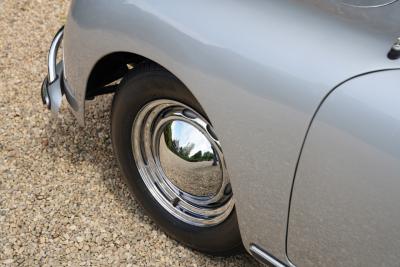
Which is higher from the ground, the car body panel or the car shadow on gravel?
the car body panel

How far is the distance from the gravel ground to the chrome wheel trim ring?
0.23 metres

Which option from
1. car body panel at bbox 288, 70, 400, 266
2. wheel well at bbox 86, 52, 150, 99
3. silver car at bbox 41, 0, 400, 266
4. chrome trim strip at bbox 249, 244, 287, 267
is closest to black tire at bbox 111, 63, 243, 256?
silver car at bbox 41, 0, 400, 266

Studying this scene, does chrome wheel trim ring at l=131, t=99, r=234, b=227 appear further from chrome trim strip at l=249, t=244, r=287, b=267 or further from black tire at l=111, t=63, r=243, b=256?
chrome trim strip at l=249, t=244, r=287, b=267

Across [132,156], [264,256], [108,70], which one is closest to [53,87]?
[108,70]

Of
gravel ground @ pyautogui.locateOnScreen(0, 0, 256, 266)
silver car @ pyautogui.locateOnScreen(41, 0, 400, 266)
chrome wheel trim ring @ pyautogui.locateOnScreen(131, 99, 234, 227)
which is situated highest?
silver car @ pyautogui.locateOnScreen(41, 0, 400, 266)

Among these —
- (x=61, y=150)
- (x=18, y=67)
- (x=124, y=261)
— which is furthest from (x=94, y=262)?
(x=18, y=67)

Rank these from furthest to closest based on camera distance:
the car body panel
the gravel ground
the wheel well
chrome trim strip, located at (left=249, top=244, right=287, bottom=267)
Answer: the gravel ground, the wheel well, chrome trim strip, located at (left=249, top=244, right=287, bottom=267), the car body panel

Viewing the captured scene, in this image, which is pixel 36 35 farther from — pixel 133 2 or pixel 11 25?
pixel 133 2

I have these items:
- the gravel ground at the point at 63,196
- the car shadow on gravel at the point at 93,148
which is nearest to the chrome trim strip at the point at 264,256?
the gravel ground at the point at 63,196

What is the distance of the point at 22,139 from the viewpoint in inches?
131

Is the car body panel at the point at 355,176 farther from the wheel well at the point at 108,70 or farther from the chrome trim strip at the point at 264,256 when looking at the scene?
the wheel well at the point at 108,70

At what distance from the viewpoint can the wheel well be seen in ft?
8.09

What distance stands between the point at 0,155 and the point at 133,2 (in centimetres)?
145

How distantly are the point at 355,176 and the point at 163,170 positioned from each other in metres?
1.16
